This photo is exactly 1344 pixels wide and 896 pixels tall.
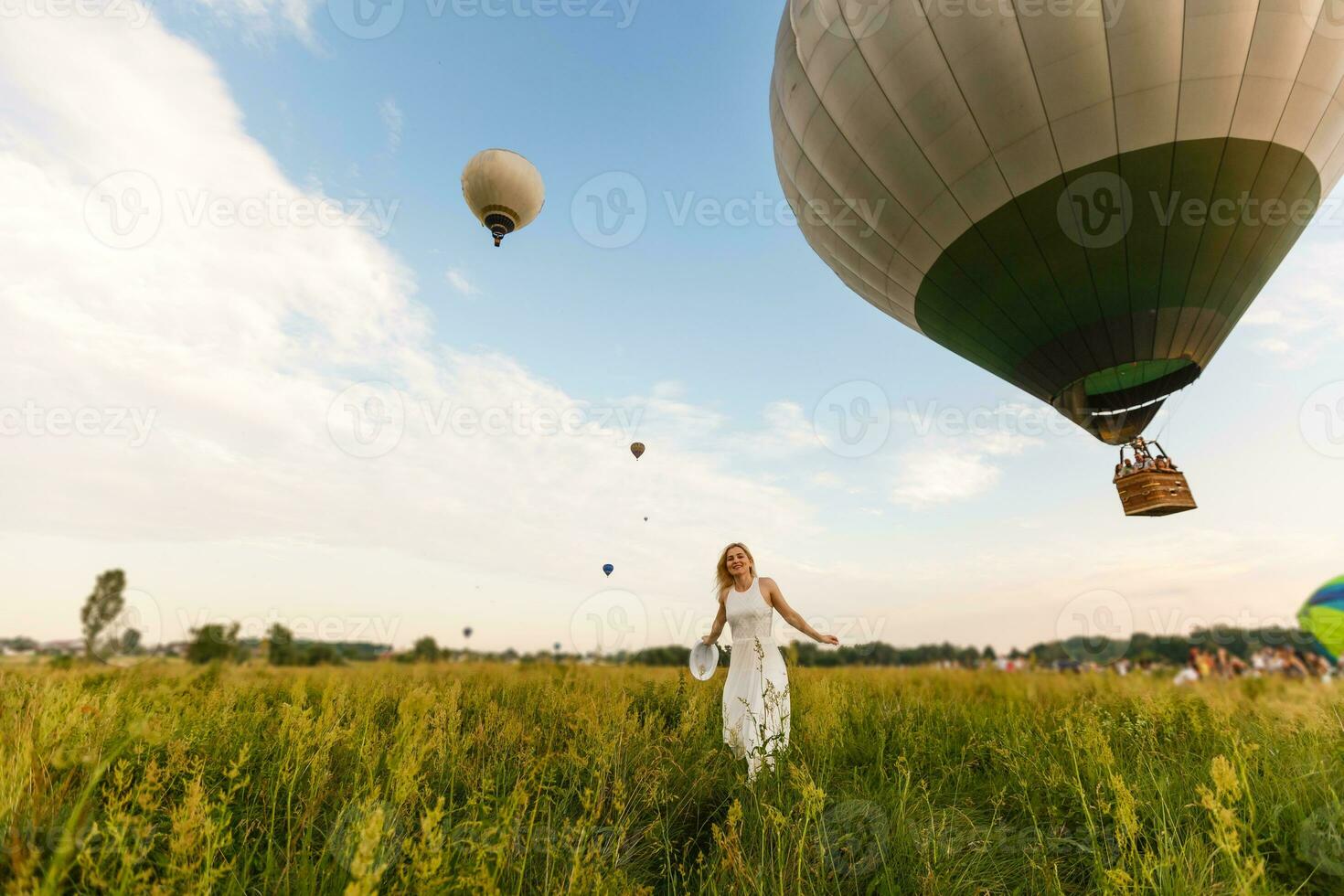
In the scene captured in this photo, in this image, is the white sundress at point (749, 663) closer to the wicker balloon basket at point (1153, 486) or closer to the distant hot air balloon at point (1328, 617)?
the wicker balloon basket at point (1153, 486)

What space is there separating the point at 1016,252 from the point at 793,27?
18.3 ft

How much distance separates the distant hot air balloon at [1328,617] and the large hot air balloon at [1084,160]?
36.8 feet

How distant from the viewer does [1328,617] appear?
1512 centimetres

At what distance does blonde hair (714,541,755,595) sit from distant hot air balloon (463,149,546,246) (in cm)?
1101

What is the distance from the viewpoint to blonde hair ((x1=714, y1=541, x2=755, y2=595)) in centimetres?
593

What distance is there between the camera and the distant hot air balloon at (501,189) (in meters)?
13.2

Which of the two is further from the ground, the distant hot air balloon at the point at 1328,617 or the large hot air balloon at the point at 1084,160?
the large hot air balloon at the point at 1084,160

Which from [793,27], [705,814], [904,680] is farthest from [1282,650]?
[793,27]

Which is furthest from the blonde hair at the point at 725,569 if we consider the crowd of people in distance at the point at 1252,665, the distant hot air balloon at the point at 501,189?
the distant hot air balloon at the point at 501,189

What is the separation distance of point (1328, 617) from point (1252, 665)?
6.71 metres

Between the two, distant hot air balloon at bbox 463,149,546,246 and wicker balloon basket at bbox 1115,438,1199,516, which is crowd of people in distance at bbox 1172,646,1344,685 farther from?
distant hot air balloon at bbox 463,149,546,246

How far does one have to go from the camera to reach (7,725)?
3.01 metres

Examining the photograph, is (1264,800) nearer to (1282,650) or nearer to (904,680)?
(904,680)

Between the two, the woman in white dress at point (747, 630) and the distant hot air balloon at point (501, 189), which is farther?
the distant hot air balloon at point (501, 189)
